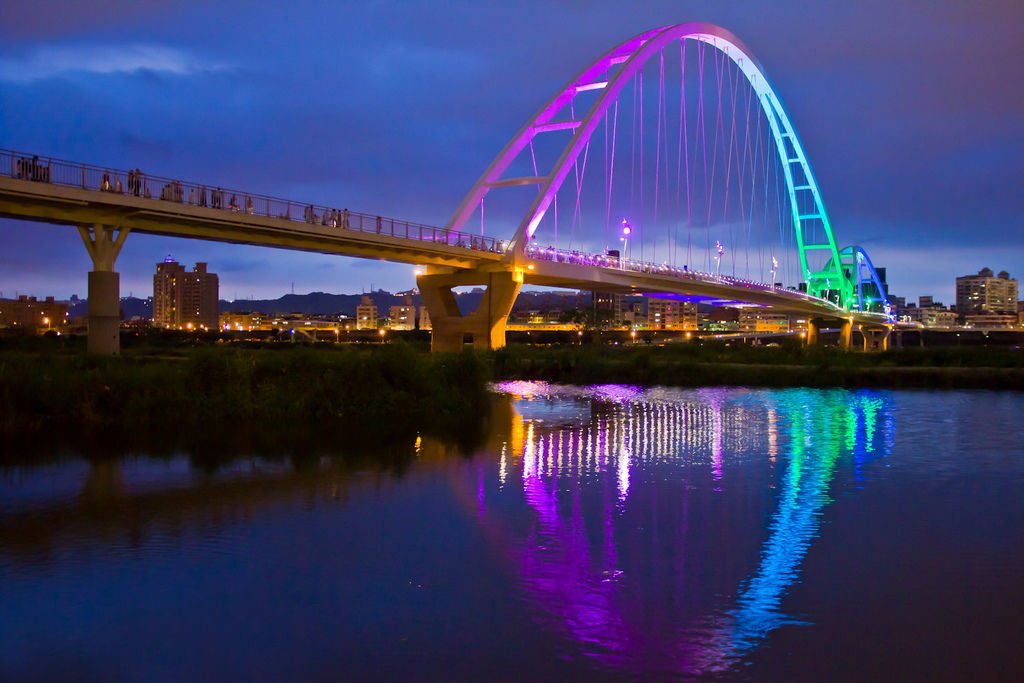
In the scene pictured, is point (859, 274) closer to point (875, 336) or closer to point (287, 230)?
point (875, 336)

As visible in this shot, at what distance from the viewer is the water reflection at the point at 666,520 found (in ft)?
24.7

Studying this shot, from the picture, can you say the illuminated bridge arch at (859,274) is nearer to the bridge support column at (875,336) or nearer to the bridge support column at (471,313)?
the bridge support column at (875,336)

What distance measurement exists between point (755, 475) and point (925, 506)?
2.92 meters

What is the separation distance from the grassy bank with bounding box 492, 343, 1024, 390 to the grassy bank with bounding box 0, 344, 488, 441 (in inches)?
598

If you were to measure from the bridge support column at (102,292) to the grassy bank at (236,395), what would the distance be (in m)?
2.94

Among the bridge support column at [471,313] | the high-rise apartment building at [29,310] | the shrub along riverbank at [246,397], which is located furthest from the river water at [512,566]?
the high-rise apartment building at [29,310]

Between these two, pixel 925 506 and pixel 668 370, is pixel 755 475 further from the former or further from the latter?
pixel 668 370

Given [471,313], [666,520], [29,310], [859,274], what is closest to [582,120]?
[471,313]

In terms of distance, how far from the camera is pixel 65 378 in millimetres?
19344

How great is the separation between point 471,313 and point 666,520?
120ft

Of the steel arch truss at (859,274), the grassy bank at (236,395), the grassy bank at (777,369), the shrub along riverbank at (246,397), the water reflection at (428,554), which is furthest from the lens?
the steel arch truss at (859,274)

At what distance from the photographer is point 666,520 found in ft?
37.6

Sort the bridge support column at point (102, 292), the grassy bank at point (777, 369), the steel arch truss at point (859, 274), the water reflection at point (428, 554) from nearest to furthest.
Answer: the water reflection at point (428, 554)
the bridge support column at point (102, 292)
the grassy bank at point (777, 369)
the steel arch truss at point (859, 274)

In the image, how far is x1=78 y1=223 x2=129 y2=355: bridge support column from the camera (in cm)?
2567
